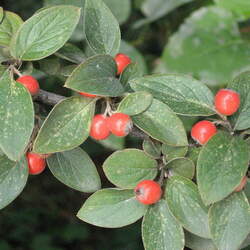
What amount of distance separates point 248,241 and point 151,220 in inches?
12.1

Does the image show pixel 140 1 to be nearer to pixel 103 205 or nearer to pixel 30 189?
pixel 30 189

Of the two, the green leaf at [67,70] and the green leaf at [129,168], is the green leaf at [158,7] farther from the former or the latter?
the green leaf at [129,168]

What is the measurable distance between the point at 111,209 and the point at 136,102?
1.09 ft

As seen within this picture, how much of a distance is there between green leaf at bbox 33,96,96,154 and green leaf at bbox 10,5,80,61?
0.17 metres

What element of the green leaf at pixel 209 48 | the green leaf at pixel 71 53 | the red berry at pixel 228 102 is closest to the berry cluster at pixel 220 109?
the red berry at pixel 228 102

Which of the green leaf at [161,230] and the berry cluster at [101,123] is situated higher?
the berry cluster at [101,123]

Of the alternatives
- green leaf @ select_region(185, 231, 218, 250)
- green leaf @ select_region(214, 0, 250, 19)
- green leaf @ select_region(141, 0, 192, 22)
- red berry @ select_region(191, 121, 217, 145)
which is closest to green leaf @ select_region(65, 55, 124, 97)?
red berry @ select_region(191, 121, 217, 145)

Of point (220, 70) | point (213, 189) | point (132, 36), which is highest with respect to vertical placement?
point (213, 189)

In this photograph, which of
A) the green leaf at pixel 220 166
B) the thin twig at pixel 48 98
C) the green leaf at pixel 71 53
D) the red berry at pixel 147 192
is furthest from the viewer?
the green leaf at pixel 71 53

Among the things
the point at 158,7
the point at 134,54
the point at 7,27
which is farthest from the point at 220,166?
the point at 158,7

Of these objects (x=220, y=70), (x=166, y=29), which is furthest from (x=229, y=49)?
(x=166, y=29)

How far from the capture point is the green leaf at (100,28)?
1448 mm

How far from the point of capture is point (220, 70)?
2664 millimetres

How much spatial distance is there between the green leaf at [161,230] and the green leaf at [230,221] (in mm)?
122
